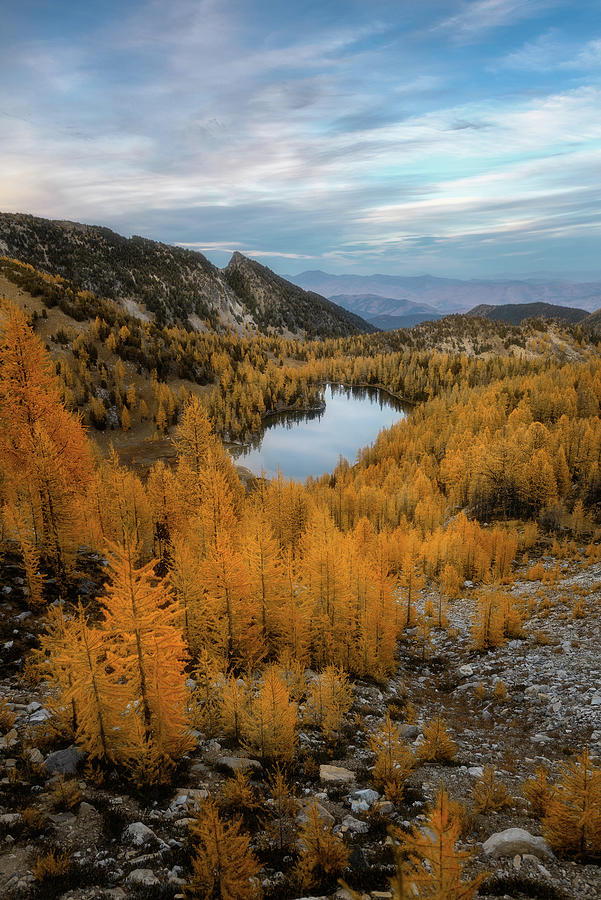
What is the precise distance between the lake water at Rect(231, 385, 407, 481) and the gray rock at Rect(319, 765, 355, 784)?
91.0 metres

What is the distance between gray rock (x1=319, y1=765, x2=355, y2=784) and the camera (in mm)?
14688

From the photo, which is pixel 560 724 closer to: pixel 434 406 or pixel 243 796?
pixel 243 796

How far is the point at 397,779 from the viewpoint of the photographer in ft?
45.3

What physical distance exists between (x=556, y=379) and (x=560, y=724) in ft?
448

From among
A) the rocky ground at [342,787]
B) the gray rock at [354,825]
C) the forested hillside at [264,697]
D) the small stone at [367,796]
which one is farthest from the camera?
the small stone at [367,796]

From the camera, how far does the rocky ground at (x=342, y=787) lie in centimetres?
963

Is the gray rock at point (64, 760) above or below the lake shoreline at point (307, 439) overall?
above

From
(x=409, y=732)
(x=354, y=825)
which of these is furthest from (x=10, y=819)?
(x=409, y=732)

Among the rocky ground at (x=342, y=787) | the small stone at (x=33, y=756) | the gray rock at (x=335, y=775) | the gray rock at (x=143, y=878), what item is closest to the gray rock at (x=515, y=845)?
the rocky ground at (x=342, y=787)

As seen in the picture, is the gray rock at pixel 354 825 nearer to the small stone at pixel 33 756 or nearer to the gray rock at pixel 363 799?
the gray rock at pixel 363 799

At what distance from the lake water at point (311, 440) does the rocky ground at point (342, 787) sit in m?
84.6

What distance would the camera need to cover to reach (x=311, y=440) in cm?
15688

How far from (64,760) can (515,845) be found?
12.4m

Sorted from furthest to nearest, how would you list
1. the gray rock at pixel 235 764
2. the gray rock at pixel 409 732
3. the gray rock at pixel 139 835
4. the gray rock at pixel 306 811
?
the gray rock at pixel 409 732 < the gray rock at pixel 235 764 < the gray rock at pixel 306 811 < the gray rock at pixel 139 835
